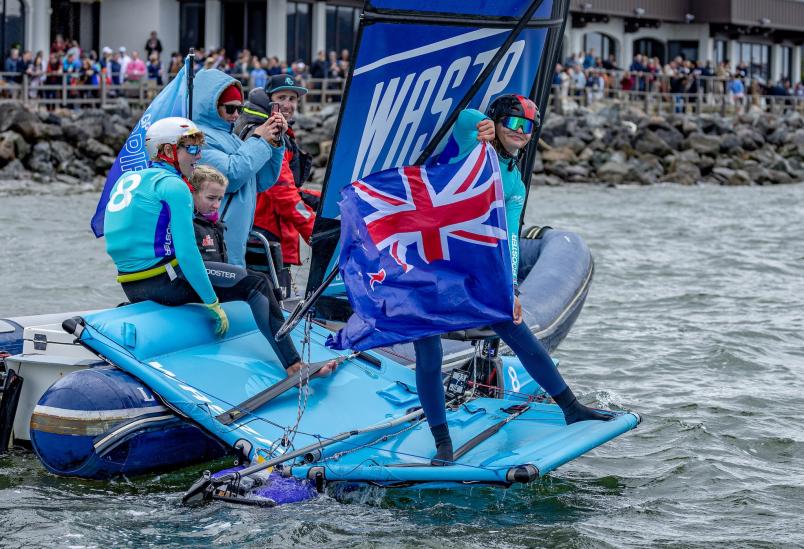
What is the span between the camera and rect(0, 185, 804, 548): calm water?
18.4 feet

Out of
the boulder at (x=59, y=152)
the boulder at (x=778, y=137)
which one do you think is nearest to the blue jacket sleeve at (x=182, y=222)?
the boulder at (x=59, y=152)

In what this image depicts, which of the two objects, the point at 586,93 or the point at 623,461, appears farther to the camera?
the point at 586,93

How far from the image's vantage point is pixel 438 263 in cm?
584

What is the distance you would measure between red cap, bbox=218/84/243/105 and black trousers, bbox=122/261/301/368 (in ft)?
4.20

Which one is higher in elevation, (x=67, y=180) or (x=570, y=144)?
(x=570, y=144)

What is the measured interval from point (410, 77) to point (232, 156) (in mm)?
1197

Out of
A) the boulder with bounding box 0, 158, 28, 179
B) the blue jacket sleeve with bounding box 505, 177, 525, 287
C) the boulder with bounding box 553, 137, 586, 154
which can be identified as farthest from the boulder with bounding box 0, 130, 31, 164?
the blue jacket sleeve with bounding box 505, 177, 525, 287

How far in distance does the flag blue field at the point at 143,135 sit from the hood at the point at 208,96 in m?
0.08

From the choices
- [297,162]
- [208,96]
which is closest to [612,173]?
[297,162]

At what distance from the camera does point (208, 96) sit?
285 inches

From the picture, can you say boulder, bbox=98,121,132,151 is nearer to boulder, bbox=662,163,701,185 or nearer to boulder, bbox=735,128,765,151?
boulder, bbox=662,163,701,185

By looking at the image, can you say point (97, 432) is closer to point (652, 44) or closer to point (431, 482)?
point (431, 482)

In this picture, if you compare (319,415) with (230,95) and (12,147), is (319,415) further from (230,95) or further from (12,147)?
(12,147)

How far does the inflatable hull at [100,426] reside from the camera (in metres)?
5.86
